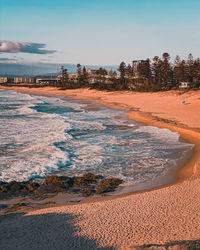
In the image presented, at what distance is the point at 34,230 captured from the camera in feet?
17.4

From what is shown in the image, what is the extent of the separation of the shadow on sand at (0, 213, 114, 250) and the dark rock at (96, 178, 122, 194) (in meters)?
2.28

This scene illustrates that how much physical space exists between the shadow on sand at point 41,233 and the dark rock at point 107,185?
228 centimetres

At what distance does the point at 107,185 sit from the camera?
27.8ft

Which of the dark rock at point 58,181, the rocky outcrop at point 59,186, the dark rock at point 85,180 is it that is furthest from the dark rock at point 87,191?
the dark rock at point 58,181

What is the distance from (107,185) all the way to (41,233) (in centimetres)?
356

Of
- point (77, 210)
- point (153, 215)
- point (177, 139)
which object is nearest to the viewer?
point (153, 215)

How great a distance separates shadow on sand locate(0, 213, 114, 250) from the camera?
4672 mm

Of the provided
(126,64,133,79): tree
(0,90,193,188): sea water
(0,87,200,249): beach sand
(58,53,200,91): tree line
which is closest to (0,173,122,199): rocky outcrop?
(0,90,193,188): sea water

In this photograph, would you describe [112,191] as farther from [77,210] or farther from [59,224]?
[59,224]

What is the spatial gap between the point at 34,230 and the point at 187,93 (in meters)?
41.2

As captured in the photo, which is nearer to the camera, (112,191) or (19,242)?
(19,242)

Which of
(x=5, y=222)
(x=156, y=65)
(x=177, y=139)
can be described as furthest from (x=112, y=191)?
(x=156, y=65)

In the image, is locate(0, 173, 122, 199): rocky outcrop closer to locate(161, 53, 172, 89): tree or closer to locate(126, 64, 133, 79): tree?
locate(161, 53, 172, 89): tree

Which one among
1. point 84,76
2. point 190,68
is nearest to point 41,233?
point 190,68
